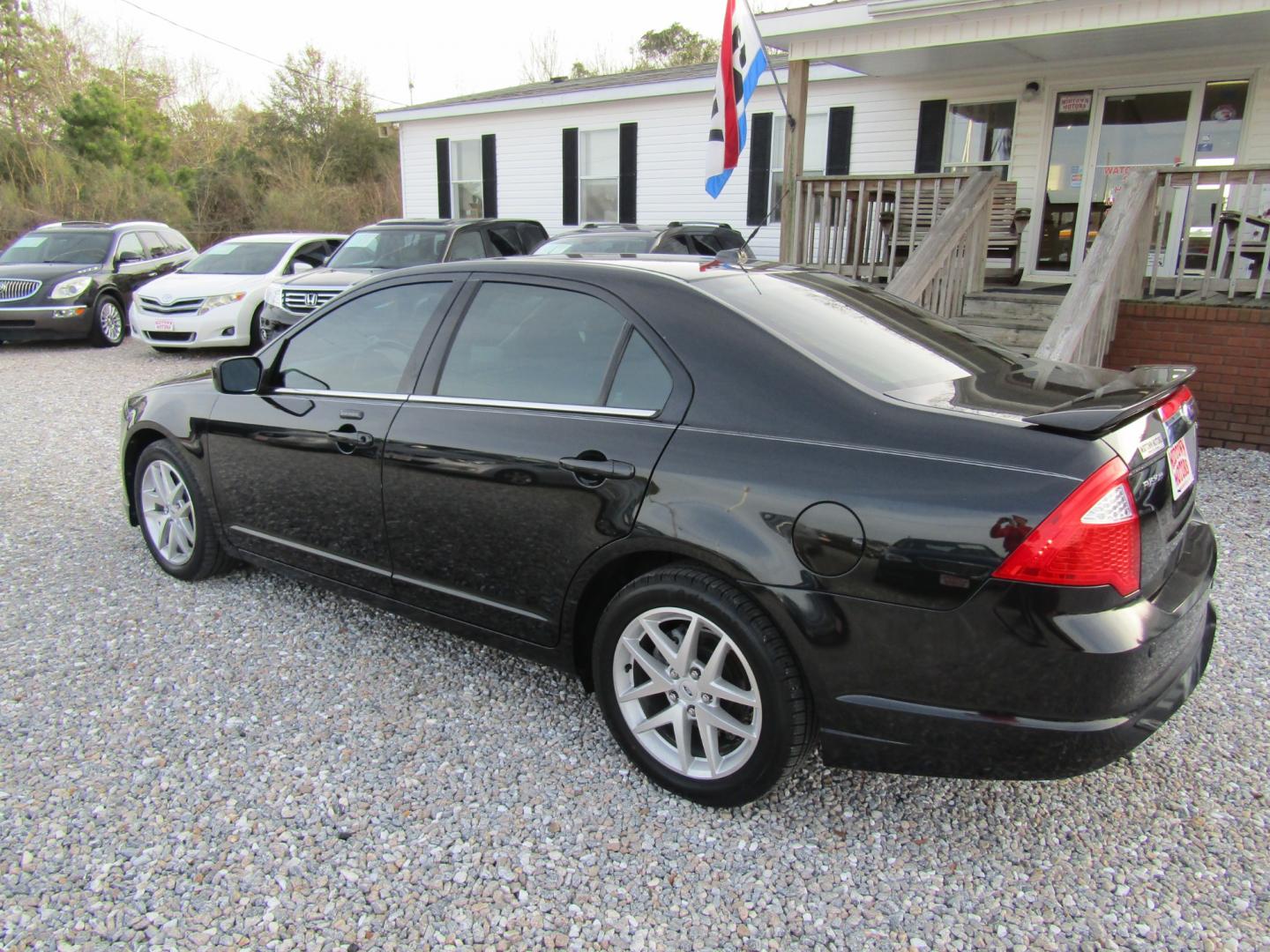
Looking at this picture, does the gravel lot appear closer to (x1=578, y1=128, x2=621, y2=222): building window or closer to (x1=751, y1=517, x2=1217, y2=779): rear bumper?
(x1=751, y1=517, x2=1217, y2=779): rear bumper

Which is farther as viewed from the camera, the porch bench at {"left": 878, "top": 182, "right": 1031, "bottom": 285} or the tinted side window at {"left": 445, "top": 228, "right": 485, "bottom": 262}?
the tinted side window at {"left": 445, "top": 228, "right": 485, "bottom": 262}

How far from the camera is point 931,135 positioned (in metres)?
11.7

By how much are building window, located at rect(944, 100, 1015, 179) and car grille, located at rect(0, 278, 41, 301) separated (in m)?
12.0

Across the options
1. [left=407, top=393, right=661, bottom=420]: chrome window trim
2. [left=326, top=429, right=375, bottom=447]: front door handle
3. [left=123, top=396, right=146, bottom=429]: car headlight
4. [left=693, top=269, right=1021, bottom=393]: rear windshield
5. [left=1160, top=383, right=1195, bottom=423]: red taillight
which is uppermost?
[left=693, top=269, right=1021, bottom=393]: rear windshield

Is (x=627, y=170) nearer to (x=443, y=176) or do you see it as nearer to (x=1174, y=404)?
(x=443, y=176)

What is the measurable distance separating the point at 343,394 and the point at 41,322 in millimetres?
10799

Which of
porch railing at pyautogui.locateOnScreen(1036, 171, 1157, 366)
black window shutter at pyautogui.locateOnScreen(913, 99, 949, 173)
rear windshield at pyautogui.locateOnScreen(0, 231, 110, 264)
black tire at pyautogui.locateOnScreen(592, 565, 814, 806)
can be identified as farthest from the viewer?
rear windshield at pyautogui.locateOnScreen(0, 231, 110, 264)

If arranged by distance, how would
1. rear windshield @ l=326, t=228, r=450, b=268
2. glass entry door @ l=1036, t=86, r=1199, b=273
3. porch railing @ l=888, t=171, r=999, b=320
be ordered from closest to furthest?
porch railing @ l=888, t=171, r=999, b=320 → glass entry door @ l=1036, t=86, r=1199, b=273 → rear windshield @ l=326, t=228, r=450, b=268

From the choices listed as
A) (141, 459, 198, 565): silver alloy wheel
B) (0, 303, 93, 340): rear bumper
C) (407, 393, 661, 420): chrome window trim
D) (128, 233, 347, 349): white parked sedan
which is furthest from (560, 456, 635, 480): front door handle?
(0, 303, 93, 340): rear bumper

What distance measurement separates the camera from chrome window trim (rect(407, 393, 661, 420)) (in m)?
2.67

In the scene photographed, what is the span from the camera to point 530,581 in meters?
2.87

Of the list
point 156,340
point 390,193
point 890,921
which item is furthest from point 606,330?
point 390,193

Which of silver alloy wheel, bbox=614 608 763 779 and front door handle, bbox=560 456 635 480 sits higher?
front door handle, bbox=560 456 635 480

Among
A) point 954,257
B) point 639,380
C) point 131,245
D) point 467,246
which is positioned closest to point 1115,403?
point 639,380
